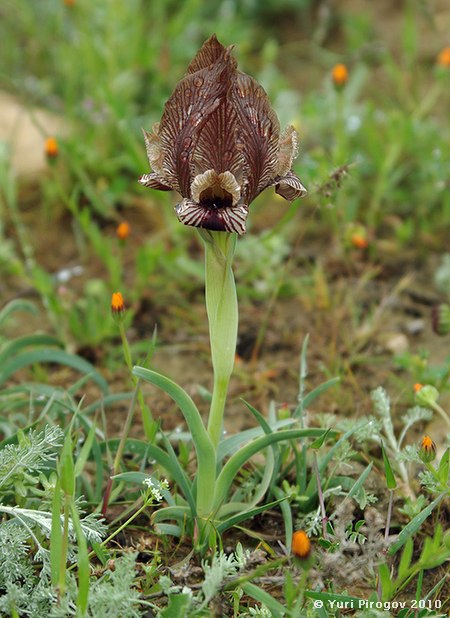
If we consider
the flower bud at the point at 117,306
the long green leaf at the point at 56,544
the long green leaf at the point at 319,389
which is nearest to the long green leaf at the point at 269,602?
the long green leaf at the point at 56,544

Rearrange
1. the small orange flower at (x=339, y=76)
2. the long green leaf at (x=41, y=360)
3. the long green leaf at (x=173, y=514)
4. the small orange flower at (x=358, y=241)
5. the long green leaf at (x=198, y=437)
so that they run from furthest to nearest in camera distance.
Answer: the small orange flower at (x=339, y=76) → the small orange flower at (x=358, y=241) → the long green leaf at (x=41, y=360) → the long green leaf at (x=173, y=514) → the long green leaf at (x=198, y=437)

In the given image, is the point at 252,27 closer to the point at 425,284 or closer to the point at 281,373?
the point at 425,284

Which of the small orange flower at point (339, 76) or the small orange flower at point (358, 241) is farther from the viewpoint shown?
the small orange flower at point (339, 76)

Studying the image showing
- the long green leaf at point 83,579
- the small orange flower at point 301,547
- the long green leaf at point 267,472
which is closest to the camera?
the small orange flower at point 301,547

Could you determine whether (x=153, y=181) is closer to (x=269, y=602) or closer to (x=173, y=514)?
(x=173, y=514)

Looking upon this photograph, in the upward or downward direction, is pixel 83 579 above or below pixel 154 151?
below

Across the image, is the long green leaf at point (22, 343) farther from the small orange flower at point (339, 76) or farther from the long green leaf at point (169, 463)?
the small orange flower at point (339, 76)

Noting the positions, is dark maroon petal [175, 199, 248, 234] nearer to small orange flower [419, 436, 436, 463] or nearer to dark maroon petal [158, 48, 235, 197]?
dark maroon petal [158, 48, 235, 197]

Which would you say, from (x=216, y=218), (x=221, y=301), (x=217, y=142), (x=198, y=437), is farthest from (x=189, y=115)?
(x=198, y=437)
